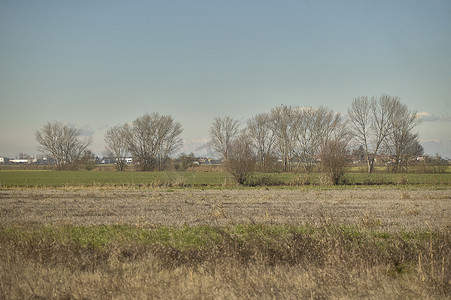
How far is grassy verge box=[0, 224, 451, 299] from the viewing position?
809cm

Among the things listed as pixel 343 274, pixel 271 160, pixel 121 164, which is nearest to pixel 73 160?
pixel 121 164

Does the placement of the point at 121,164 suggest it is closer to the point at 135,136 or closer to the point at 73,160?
the point at 135,136

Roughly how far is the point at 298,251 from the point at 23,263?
6.69 metres

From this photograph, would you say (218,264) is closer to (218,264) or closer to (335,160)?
(218,264)

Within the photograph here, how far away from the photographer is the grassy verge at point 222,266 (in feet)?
26.6

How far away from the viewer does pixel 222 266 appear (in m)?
9.37

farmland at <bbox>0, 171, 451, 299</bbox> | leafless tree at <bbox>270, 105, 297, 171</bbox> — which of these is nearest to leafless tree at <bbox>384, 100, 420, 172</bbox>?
leafless tree at <bbox>270, 105, 297, 171</bbox>

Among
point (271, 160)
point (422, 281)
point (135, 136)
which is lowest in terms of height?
point (422, 281)

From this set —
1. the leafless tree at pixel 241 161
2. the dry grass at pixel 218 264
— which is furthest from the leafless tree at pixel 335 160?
the dry grass at pixel 218 264

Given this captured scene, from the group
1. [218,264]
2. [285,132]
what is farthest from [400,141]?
[218,264]

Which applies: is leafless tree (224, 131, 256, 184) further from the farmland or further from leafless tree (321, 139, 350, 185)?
the farmland

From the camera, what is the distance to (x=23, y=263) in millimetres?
10008

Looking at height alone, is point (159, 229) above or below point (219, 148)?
below

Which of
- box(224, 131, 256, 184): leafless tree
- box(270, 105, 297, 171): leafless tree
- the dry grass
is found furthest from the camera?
box(270, 105, 297, 171): leafless tree
